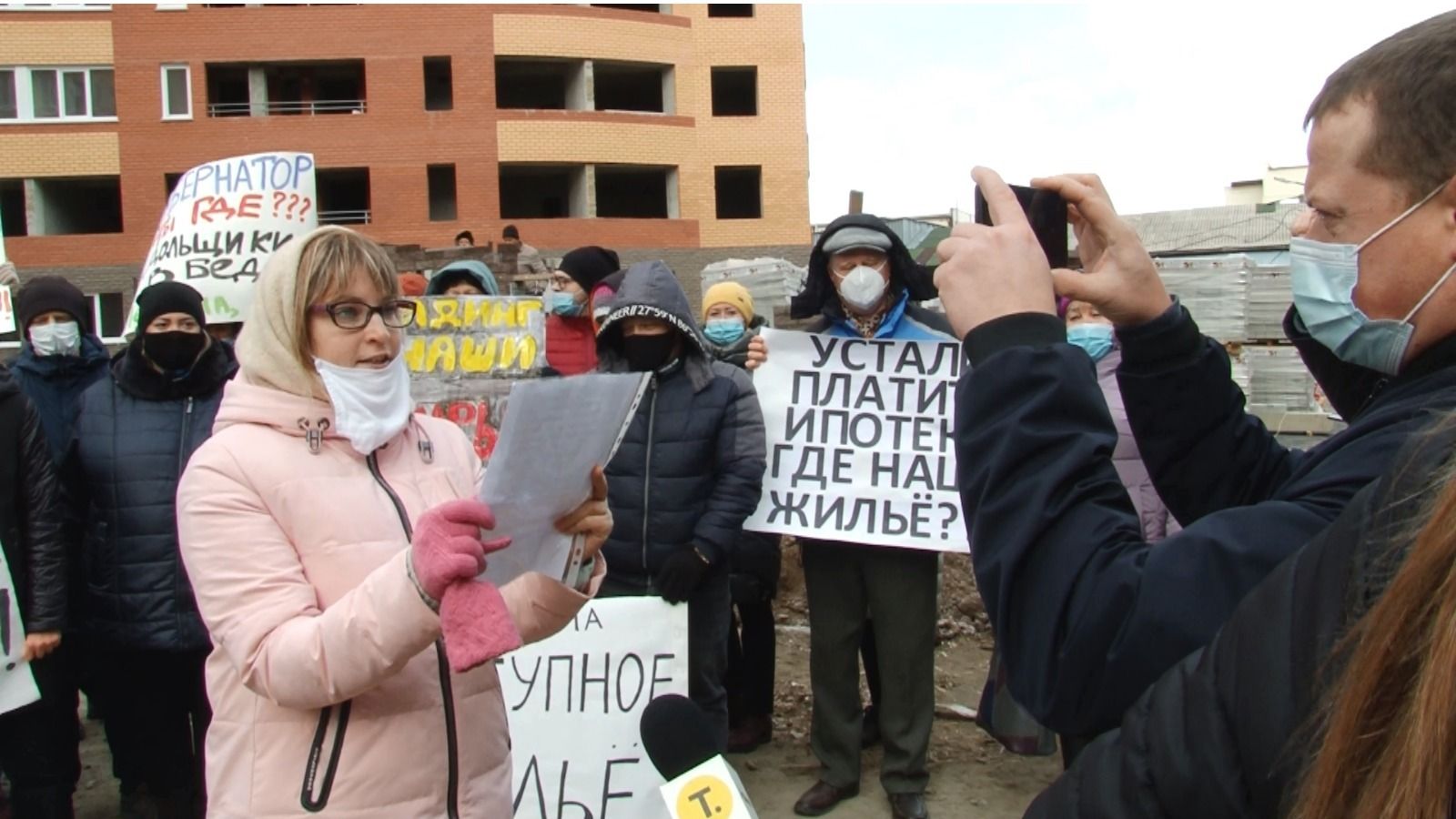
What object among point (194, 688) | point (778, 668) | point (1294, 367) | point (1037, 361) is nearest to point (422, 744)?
point (1037, 361)

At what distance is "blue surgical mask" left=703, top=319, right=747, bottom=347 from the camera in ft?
21.4

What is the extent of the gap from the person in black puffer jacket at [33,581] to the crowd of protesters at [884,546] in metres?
0.01

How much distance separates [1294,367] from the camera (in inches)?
360

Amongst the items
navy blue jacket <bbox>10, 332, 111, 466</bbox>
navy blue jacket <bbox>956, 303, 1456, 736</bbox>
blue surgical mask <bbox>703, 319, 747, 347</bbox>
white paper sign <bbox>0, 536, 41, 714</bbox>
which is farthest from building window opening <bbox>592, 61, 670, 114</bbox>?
navy blue jacket <bbox>956, 303, 1456, 736</bbox>

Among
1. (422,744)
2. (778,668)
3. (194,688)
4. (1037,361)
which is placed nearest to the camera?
(1037,361)

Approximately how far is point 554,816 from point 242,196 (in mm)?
3600

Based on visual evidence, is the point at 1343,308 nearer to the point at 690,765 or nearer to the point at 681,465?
the point at 690,765

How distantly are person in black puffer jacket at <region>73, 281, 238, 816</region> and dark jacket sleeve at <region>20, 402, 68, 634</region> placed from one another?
146mm

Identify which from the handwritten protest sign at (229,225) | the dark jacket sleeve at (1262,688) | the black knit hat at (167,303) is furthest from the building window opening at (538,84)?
the dark jacket sleeve at (1262,688)

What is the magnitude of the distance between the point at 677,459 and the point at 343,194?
1367 inches

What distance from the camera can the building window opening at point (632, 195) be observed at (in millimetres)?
38625

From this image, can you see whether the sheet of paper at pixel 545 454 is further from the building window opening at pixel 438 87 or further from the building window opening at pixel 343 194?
the building window opening at pixel 438 87

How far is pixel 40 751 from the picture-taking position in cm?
462

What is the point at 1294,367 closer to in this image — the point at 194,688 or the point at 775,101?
the point at 194,688
